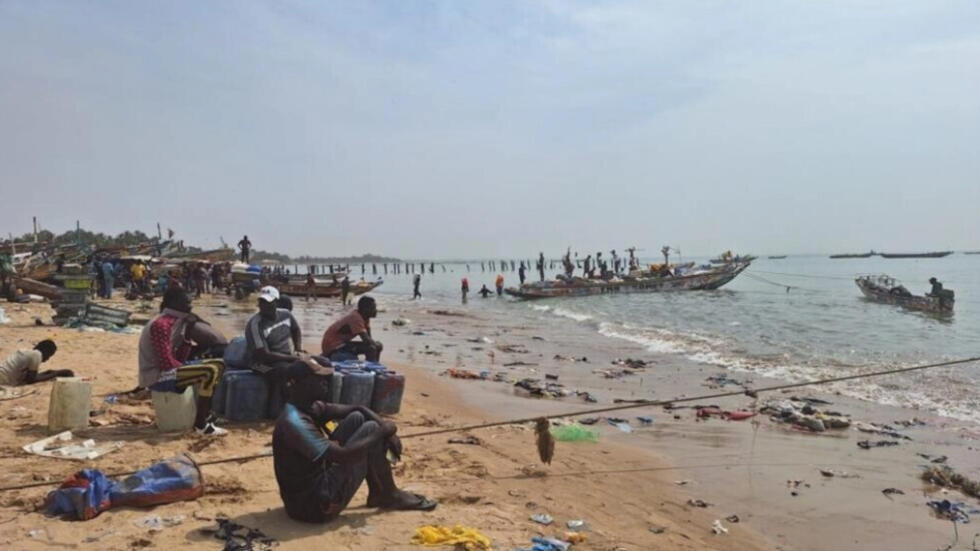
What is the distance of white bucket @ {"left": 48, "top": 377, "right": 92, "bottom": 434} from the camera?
6109 mm

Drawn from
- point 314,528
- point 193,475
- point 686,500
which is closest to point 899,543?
point 686,500

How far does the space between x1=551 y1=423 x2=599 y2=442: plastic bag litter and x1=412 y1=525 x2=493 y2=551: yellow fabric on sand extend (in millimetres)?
3438

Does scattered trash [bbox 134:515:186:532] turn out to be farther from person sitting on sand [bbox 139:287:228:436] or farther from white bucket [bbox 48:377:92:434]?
white bucket [bbox 48:377:92:434]

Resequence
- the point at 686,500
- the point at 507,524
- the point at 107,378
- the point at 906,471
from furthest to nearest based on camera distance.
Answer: the point at 107,378, the point at 906,471, the point at 686,500, the point at 507,524

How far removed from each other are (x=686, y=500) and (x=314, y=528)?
3.31 meters

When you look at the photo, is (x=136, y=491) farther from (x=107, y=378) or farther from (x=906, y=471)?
(x=906, y=471)

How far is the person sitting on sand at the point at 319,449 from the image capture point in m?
4.11

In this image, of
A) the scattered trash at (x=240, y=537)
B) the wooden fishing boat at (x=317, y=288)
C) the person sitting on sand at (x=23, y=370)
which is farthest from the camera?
the wooden fishing boat at (x=317, y=288)

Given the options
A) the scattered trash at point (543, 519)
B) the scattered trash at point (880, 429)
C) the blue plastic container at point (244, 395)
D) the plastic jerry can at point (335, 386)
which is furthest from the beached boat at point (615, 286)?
the scattered trash at point (543, 519)

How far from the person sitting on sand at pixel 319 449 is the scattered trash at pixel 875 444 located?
19.9ft

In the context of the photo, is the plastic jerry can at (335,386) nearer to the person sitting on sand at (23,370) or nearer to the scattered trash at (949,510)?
the person sitting on sand at (23,370)

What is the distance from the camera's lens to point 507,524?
457 centimetres

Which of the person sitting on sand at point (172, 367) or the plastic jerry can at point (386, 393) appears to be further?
the plastic jerry can at point (386, 393)

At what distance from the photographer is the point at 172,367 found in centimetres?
624
